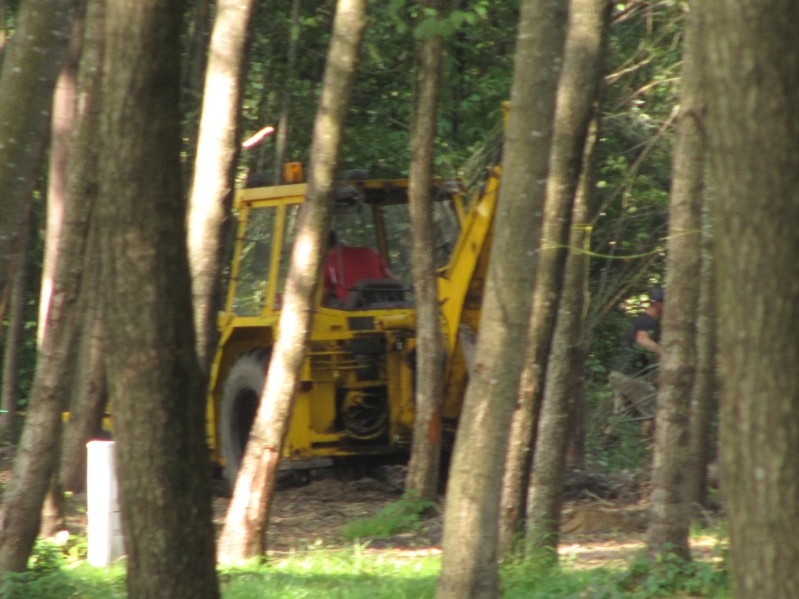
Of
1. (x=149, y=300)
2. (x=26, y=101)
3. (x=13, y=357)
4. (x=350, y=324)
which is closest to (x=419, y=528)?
(x=350, y=324)

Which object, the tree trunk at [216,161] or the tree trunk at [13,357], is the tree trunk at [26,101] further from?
the tree trunk at [13,357]

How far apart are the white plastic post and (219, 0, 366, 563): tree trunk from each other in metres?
0.78

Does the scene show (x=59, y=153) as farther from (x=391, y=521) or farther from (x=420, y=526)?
(x=420, y=526)

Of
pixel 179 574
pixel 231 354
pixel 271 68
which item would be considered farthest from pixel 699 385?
pixel 271 68

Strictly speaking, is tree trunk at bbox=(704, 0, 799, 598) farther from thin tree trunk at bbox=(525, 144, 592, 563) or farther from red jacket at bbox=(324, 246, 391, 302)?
red jacket at bbox=(324, 246, 391, 302)

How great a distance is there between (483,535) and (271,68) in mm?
11198

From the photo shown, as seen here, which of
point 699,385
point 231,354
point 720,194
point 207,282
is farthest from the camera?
point 231,354

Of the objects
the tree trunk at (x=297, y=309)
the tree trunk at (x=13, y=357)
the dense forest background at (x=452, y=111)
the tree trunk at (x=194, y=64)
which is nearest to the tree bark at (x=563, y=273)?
the tree trunk at (x=297, y=309)

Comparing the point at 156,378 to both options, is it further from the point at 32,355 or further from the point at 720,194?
the point at 32,355

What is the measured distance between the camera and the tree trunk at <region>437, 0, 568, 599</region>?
6.13 meters

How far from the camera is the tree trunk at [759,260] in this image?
3.32 meters

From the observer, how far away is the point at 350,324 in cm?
1178

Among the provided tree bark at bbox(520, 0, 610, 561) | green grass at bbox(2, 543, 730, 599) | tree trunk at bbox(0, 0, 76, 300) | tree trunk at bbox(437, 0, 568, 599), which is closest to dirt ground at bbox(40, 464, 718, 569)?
green grass at bbox(2, 543, 730, 599)

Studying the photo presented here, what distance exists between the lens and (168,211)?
4.59 m
